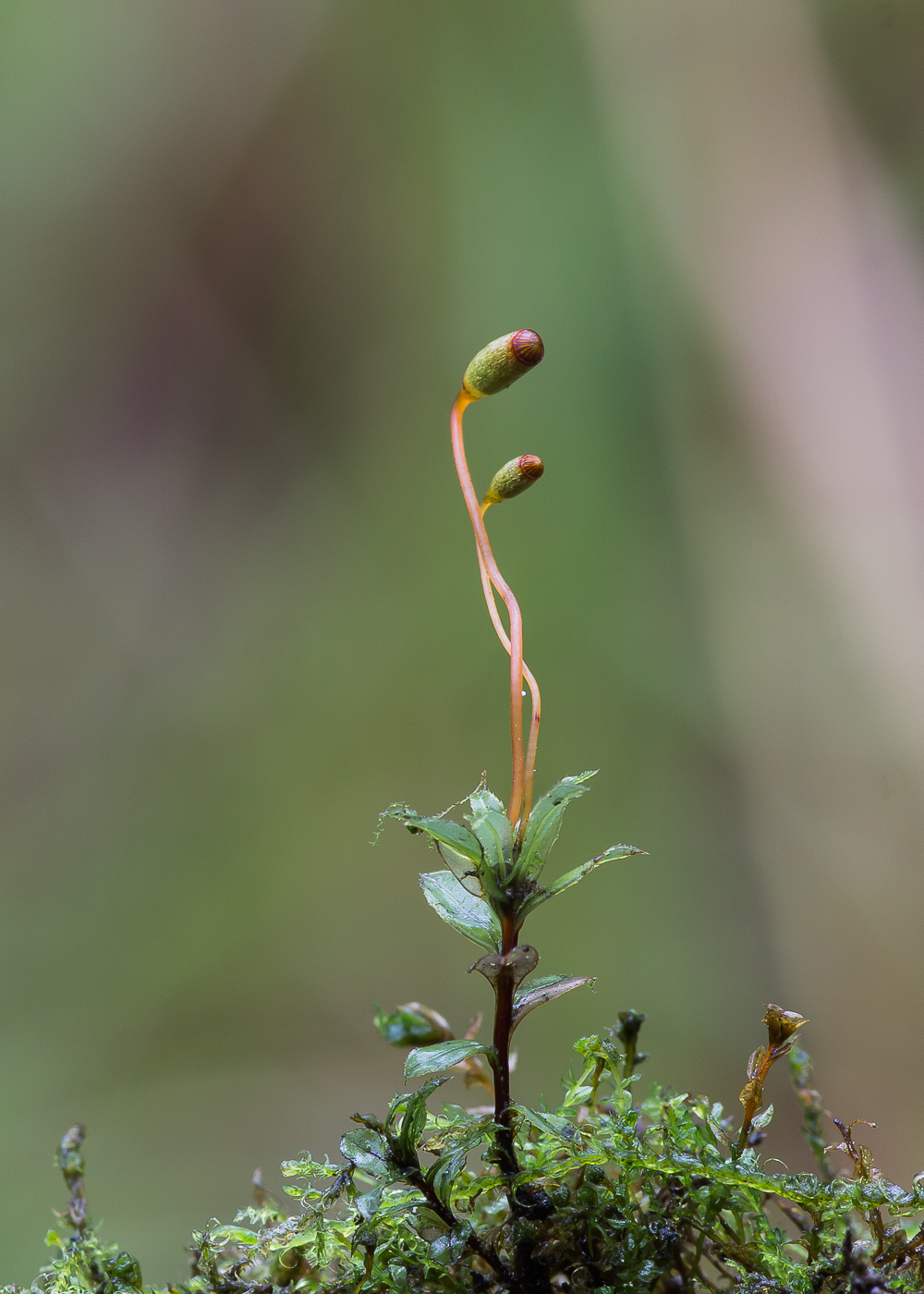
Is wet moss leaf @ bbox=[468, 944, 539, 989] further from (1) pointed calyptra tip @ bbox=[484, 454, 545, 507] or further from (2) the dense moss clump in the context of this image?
(1) pointed calyptra tip @ bbox=[484, 454, 545, 507]

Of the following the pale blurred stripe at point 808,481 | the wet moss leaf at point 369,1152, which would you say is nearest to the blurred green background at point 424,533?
the pale blurred stripe at point 808,481

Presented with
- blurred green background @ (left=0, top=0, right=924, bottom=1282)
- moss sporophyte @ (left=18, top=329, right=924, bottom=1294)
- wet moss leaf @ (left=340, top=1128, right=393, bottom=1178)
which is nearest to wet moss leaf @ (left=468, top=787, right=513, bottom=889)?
moss sporophyte @ (left=18, top=329, right=924, bottom=1294)

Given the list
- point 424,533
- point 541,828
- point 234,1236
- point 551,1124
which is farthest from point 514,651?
point 424,533

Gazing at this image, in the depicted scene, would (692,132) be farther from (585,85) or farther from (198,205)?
(198,205)

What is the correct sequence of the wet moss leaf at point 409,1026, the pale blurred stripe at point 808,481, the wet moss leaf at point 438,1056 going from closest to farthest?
1. the wet moss leaf at point 438,1056
2. the wet moss leaf at point 409,1026
3. the pale blurred stripe at point 808,481

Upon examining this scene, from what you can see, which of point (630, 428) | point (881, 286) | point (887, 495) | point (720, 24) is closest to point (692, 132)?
point (720, 24)

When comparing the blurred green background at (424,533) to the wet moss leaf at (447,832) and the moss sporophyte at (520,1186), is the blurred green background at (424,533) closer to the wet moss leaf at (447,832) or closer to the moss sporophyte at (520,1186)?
the moss sporophyte at (520,1186)
